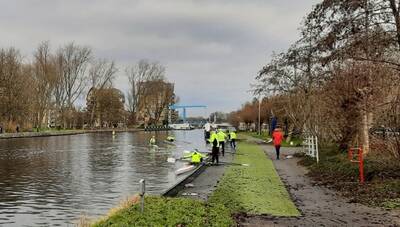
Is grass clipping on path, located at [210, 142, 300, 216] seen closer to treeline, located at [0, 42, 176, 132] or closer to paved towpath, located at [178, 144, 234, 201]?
paved towpath, located at [178, 144, 234, 201]

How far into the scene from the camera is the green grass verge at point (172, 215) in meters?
8.78

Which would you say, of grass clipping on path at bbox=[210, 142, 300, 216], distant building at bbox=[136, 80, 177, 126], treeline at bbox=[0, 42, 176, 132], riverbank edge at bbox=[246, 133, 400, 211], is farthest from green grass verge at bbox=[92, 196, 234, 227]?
distant building at bbox=[136, 80, 177, 126]

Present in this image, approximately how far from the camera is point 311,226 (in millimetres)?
9531

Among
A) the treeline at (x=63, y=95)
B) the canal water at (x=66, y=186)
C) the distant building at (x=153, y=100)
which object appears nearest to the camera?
the canal water at (x=66, y=186)

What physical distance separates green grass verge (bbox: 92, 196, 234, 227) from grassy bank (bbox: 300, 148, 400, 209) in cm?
442

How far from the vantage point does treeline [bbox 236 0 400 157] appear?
44.3 ft

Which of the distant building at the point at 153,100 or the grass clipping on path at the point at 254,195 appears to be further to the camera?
the distant building at the point at 153,100

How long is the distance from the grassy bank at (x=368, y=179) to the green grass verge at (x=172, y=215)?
4.42 m

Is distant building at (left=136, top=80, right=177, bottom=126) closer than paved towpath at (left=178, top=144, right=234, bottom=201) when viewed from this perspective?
No

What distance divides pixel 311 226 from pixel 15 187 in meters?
12.6

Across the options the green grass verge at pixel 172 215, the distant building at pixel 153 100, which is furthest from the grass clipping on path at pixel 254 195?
the distant building at pixel 153 100

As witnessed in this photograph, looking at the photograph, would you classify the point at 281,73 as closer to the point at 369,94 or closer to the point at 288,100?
the point at 288,100

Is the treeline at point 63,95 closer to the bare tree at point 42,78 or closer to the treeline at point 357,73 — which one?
the bare tree at point 42,78

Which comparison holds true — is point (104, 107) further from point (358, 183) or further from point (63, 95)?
point (358, 183)
